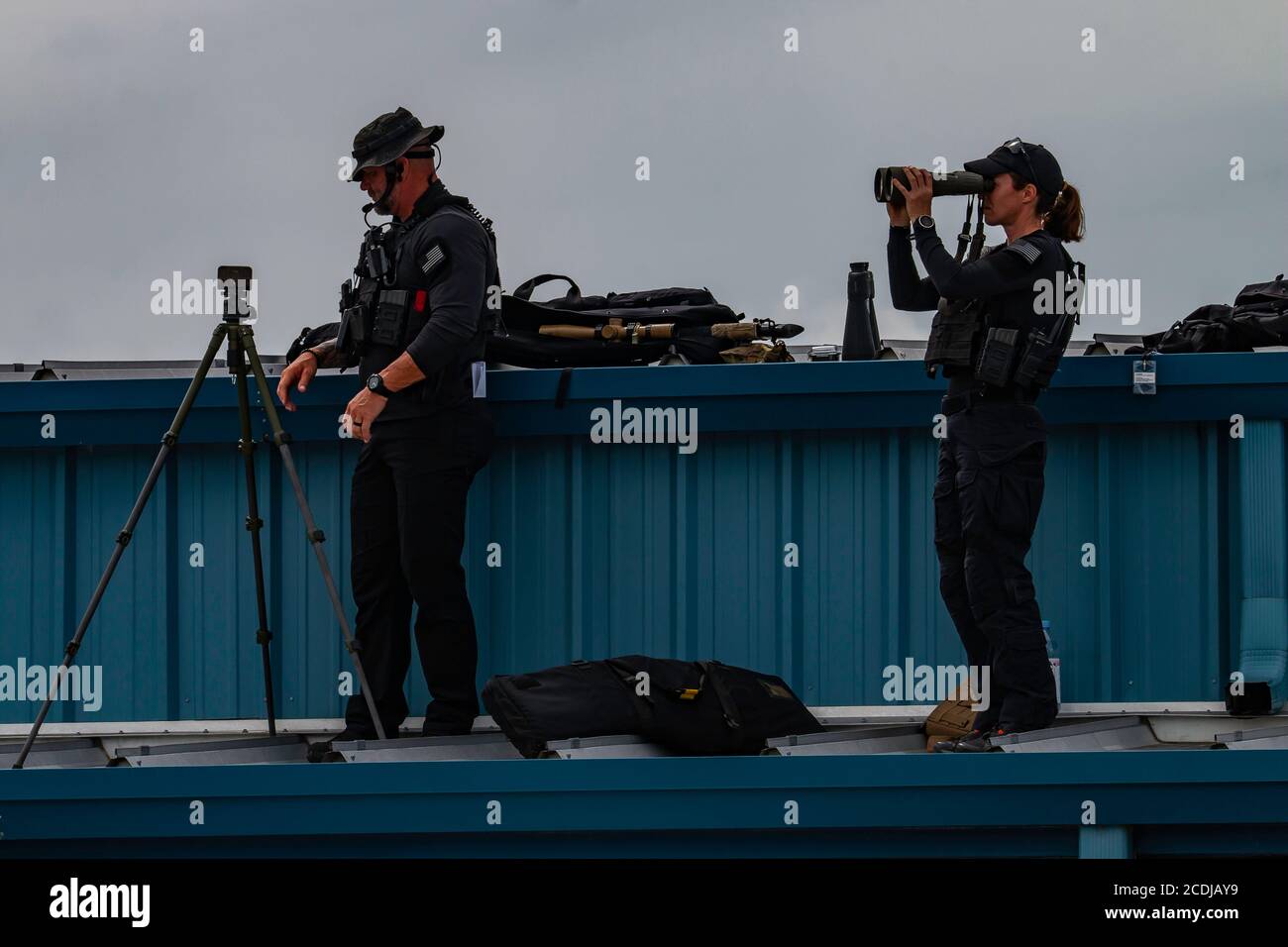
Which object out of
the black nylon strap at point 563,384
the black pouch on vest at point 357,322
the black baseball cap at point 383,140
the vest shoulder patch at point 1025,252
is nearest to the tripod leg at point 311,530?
the black pouch on vest at point 357,322

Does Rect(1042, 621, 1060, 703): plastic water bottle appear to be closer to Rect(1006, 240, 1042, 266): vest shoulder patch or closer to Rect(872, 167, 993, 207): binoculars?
Rect(1006, 240, 1042, 266): vest shoulder patch

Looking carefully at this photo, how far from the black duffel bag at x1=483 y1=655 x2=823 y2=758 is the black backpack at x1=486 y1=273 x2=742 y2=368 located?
1052 mm

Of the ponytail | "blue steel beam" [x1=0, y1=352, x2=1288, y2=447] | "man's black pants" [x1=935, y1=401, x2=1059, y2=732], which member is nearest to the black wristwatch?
"blue steel beam" [x1=0, y1=352, x2=1288, y2=447]

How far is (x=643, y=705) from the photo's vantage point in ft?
15.6

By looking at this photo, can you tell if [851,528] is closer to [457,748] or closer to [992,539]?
[992,539]

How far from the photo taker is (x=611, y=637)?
17.7ft

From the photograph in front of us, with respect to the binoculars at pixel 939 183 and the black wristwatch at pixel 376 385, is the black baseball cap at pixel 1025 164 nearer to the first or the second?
the binoculars at pixel 939 183

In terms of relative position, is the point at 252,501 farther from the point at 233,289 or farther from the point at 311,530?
the point at 233,289

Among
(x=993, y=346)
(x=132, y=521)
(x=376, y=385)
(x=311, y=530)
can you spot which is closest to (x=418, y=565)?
(x=311, y=530)

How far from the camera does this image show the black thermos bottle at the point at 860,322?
538 cm

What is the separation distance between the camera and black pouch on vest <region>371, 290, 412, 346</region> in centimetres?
499

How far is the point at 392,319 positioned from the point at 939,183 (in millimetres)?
1698

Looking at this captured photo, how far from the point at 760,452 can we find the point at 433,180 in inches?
54.3
